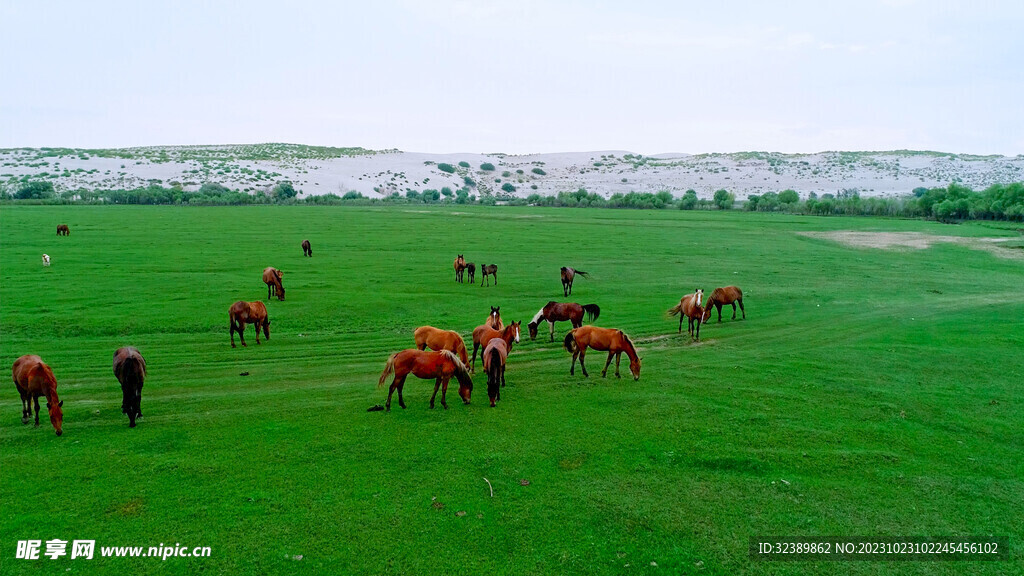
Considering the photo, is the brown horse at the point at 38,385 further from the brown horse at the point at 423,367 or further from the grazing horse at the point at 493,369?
the grazing horse at the point at 493,369

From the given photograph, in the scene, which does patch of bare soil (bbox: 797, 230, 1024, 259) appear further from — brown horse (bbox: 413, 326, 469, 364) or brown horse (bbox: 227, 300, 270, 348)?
brown horse (bbox: 227, 300, 270, 348)

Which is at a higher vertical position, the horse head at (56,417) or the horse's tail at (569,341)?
the horse's tail at (569,341)

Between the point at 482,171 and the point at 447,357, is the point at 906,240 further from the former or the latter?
the point at 482,171

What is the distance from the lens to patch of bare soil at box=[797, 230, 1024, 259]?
138ft

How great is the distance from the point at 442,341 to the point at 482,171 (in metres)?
162

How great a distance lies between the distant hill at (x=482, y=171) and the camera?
118188mm

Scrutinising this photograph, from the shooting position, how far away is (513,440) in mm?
9570

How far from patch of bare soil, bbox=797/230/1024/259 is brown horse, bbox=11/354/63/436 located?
47887 millimetres

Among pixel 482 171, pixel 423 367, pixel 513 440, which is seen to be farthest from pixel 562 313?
pixel 482 171

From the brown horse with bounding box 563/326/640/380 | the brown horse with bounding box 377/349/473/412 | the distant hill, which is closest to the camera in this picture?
the brown horse with bounding box 377/349/473/412

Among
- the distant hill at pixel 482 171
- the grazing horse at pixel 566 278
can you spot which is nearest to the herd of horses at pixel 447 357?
the grazing horse at pixel 566 278

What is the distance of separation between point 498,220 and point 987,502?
2264 inches

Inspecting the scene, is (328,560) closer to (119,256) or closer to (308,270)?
(308,270)

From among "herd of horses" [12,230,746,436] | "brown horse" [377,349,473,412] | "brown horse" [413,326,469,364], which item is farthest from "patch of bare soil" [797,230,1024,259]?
"brown horse" [377,349,473,412]
